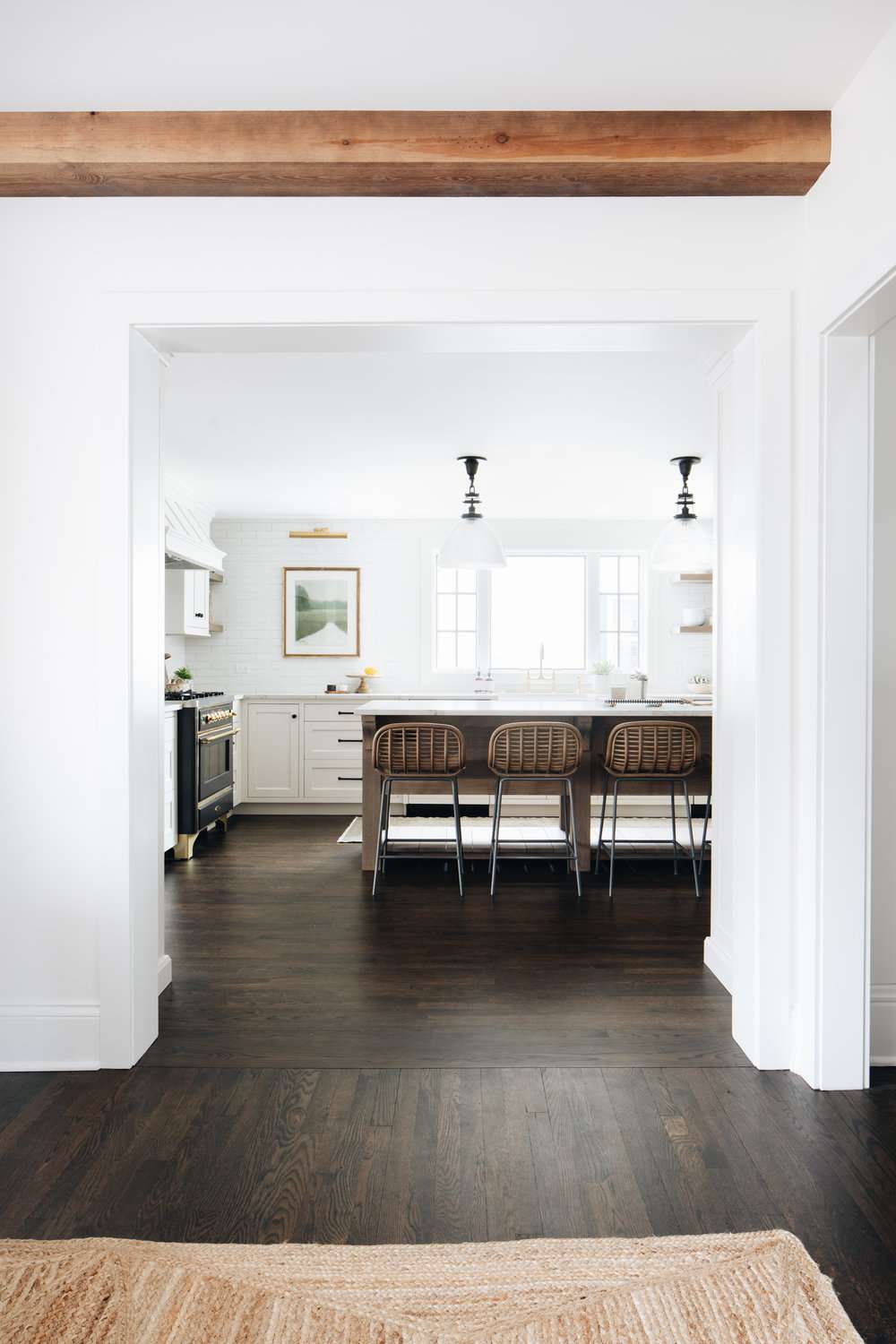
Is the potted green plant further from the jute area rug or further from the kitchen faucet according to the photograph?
the jute area rug

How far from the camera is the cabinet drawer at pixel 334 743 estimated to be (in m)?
6.89

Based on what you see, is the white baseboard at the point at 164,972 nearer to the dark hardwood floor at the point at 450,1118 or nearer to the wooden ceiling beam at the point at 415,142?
the dark hardwood floor at the point at 450,1118

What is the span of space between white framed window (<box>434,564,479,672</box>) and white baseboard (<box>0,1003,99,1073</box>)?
17.2 ft

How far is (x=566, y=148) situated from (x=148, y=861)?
241cm

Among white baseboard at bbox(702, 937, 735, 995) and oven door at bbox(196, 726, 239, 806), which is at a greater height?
oven door at bbox(196, 726, 239, 806)

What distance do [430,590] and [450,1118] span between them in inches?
221

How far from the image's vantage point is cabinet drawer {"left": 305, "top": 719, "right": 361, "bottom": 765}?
271 inches

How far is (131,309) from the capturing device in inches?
97.8

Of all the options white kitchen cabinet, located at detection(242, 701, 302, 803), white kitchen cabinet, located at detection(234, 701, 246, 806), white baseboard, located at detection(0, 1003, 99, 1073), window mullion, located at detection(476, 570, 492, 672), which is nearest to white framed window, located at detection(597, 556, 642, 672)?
window mullion, located at detection(476, 570, 492, 672)

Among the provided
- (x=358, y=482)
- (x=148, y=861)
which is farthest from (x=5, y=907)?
(x=358, y=482)

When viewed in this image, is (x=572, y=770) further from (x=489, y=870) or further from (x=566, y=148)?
(x=566, y=148)

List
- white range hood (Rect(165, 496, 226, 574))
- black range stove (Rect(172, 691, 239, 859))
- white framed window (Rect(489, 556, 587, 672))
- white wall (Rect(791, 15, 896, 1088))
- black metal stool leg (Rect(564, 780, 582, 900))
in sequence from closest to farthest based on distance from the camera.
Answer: white wall (Rect(791, 15, 896, 1088)) → black metal stool leg (Rect(564, 780, 582, 900)) → black range stove (Rect(172, 691, 239, 859)) → white range hood (Rect(165, 496, 226, 574)) → white framed window (Rect(489, 556, 587, 672))
